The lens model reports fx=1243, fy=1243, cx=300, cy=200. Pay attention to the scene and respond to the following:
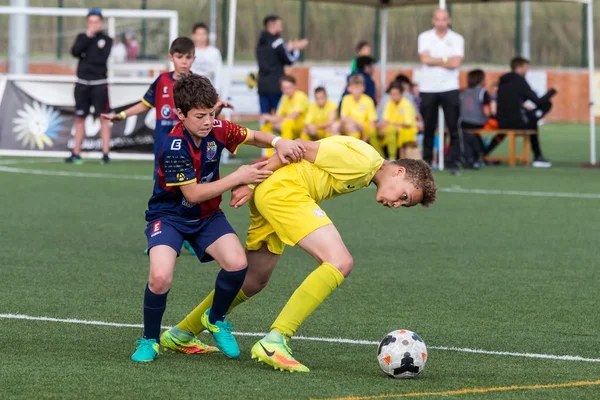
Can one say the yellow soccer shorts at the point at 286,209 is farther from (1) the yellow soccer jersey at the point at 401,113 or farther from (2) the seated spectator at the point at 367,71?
(2) the seated spectator at the point at 367,71

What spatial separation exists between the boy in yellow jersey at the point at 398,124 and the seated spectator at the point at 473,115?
0.84m

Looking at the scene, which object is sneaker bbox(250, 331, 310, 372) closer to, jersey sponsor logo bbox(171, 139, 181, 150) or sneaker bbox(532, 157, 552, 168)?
jersey sponsor logo bbox(171, 139, 181, 150)

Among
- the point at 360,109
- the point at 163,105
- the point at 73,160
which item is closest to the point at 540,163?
the point at 360,109

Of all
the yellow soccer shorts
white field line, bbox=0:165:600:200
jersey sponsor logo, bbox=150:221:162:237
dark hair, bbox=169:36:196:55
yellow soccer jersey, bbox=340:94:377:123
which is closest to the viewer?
the yellow soccer shorts

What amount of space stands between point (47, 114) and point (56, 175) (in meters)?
2.63

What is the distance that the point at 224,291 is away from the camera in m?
6.02

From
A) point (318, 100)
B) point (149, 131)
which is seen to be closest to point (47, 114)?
point (149, 131)

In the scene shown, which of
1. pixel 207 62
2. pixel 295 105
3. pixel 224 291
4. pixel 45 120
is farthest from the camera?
pixel 295 105

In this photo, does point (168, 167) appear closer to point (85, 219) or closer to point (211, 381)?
point (211, 381)

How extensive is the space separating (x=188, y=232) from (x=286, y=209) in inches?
20.4

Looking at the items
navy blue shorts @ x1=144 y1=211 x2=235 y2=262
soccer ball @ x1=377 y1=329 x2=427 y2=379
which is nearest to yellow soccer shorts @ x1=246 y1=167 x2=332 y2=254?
navy blue shorts @ x1=144 y1=211 x2=235 y2=262

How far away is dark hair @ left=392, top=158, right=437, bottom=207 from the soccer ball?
2.33 feet

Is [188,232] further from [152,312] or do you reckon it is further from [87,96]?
[87,96]

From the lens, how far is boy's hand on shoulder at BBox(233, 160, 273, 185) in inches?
232
